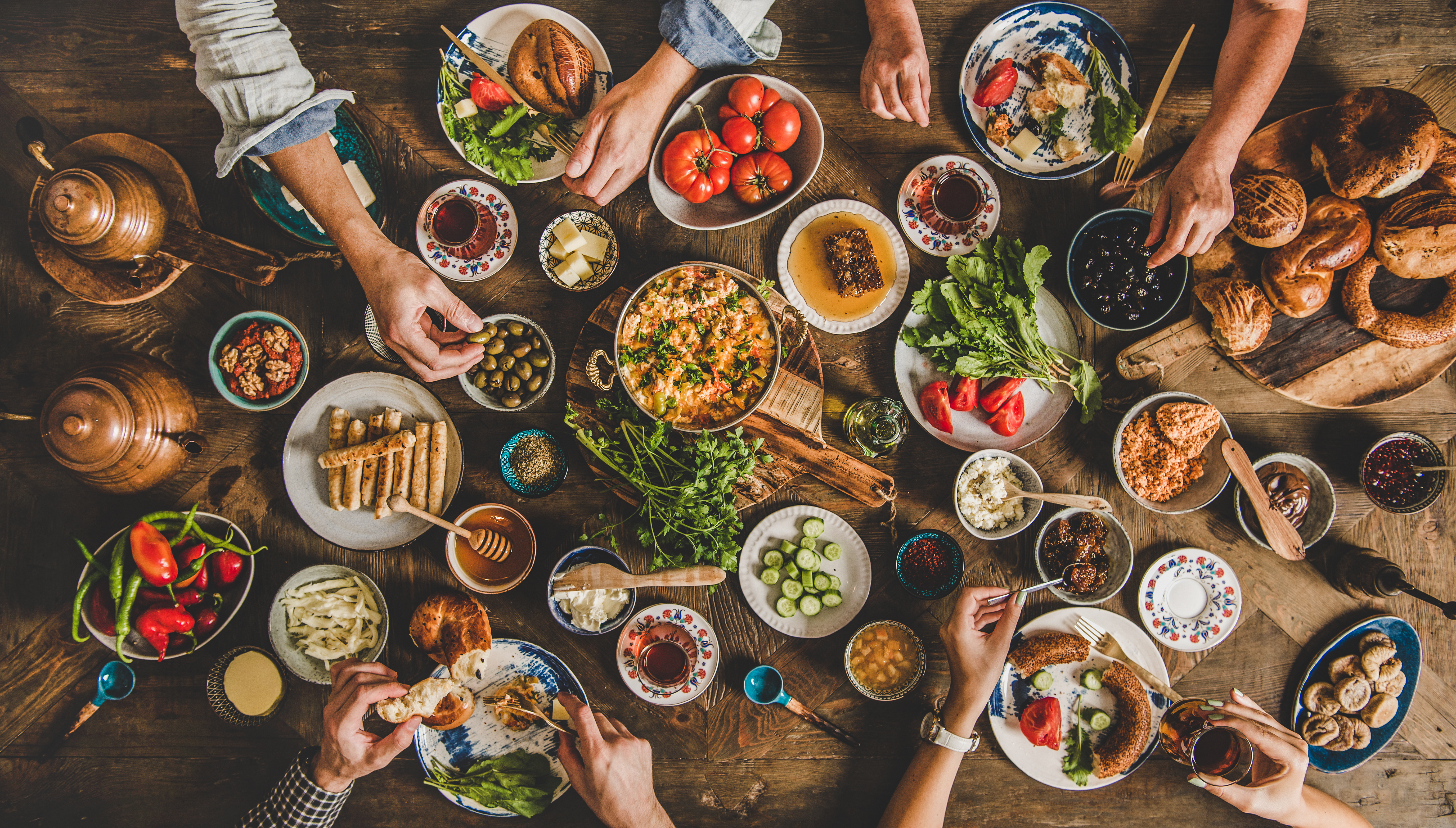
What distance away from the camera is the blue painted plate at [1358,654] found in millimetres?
3061

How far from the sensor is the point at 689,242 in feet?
10.2

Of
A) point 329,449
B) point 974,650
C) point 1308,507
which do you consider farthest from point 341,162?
point 1308,507

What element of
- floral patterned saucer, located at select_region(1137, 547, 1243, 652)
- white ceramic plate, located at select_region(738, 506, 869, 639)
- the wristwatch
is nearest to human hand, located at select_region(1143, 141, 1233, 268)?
floral patterned saucer, located at select_region(1137, 547, 1243, 652)

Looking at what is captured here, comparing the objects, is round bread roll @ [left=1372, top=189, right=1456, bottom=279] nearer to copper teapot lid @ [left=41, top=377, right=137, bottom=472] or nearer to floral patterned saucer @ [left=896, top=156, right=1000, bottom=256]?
floral patterned saucer @ [left=896, top=156, right=1000, bottom=256]

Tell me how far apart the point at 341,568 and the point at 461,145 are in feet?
6.58

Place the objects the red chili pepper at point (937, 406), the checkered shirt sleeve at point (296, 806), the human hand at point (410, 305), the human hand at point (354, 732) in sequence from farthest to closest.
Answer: the red chili pepper at point (937, 406)
the checkered shirt sleeve at point (296, 806)
the human hand at point (354, 732)
the human hand at point (410, 305)

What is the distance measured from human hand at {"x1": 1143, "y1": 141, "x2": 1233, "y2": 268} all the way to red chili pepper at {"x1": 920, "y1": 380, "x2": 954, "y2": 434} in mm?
1049

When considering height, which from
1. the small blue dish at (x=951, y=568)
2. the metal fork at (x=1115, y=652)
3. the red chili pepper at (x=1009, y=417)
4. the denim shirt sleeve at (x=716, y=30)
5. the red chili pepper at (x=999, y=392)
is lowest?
the metal fork at (x=1115, y=652)

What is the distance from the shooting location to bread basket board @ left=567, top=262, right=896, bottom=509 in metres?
3.00

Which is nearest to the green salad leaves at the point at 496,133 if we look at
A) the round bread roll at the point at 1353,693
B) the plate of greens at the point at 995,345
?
the plate of greens at the point at 995,345

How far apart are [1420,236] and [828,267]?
255 centimetres

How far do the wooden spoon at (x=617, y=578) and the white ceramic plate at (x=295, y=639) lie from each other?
847 mm

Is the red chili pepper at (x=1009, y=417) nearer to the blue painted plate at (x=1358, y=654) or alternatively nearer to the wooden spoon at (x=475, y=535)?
the blue painted plate at (x=1358, y=654)

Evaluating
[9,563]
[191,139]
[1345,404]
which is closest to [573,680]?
[9,563]
